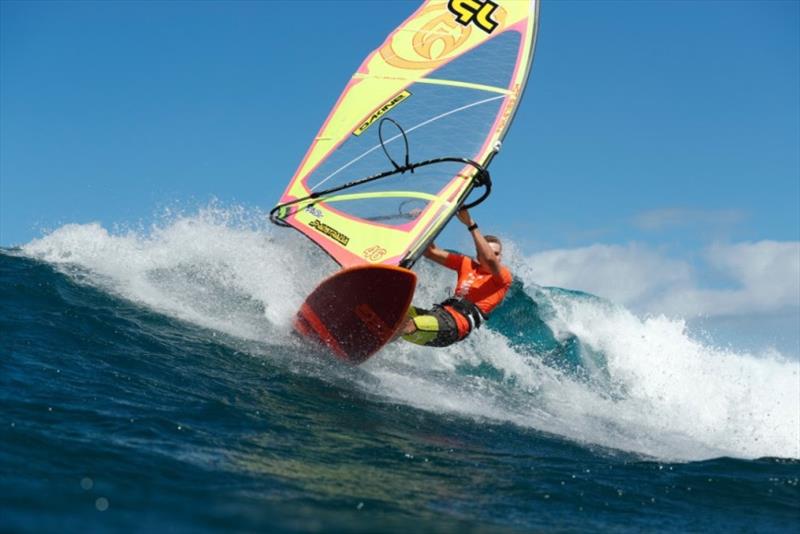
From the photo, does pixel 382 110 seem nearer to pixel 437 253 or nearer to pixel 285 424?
pixel 437 253

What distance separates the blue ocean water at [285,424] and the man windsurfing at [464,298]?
0.50m

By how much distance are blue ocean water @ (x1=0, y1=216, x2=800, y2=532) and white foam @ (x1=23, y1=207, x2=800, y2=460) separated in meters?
0.04

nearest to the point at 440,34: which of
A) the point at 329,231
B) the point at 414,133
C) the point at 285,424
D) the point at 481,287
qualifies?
the point at 414,133

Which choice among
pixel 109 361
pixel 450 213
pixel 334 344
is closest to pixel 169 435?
pixel 109 361

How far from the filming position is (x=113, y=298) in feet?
26.1

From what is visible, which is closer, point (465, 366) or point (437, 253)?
point (437, 253)

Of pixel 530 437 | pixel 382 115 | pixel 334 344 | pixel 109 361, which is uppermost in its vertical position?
pixel 382 115

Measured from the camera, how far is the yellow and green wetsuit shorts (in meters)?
7.17

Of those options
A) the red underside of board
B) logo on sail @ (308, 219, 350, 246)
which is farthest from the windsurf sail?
the red underside of board

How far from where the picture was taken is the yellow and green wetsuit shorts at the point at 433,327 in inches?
282

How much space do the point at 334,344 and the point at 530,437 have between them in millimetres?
2257

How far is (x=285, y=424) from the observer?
4.70 meters

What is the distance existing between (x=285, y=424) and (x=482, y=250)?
10.8 ft

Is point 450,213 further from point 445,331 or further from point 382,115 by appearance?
point 382,115
